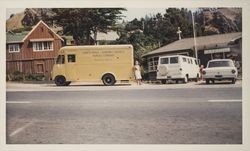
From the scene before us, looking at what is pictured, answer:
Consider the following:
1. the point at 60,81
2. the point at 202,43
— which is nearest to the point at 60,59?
the point at 60,81

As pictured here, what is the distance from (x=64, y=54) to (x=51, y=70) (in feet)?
0.66

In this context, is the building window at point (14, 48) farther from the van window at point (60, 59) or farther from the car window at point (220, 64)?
the car window at point (220, 64)

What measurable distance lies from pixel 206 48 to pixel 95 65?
1.10m

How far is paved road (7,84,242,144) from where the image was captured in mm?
4125

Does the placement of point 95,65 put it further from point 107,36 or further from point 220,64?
point 220,64

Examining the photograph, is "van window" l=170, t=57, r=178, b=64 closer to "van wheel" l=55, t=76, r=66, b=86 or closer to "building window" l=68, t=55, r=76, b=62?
"building window" l=68, t=55, r=76, b=62

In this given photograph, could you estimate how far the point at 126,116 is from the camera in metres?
4.18

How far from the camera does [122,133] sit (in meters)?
4.12

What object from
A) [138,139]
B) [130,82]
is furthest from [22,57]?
[138,139]

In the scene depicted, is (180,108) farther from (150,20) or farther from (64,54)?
(64,54)

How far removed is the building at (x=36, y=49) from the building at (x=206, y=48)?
910 millimetres

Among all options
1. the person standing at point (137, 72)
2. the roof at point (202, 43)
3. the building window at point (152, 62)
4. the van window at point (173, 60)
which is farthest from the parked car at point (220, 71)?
the person standing at point (137, 72)

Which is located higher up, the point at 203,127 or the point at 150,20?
the point at 150,20
